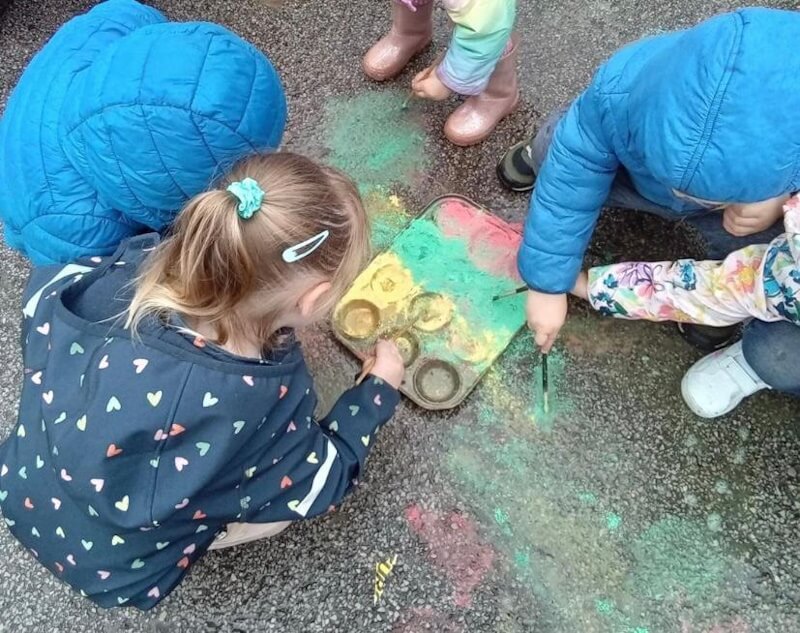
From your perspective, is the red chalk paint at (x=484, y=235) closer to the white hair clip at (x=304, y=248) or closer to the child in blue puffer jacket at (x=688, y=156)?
the child in blue puffer jacket at (x=688, y=156)

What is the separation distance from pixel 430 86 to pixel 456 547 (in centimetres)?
83

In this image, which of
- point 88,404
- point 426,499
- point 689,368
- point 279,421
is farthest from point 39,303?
point 689,368

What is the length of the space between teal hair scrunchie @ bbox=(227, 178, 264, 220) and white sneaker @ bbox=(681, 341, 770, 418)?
2.68ft

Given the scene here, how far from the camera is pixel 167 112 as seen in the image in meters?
0.89

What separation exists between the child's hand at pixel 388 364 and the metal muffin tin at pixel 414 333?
0.06m

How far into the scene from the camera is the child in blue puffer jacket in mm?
764

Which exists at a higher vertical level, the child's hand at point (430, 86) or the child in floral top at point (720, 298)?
the child's hand at point (430, 86)

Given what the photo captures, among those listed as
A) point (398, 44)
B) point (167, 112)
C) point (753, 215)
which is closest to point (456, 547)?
point (753, 215)

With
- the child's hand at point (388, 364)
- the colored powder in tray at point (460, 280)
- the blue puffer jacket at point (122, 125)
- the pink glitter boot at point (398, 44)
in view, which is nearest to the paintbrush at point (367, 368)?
the child's hand at point (388, 364)

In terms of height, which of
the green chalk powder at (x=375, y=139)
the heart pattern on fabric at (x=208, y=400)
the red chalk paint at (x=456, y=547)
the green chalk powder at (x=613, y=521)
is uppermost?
the heart pattern on fabric at (x=208, y=400)

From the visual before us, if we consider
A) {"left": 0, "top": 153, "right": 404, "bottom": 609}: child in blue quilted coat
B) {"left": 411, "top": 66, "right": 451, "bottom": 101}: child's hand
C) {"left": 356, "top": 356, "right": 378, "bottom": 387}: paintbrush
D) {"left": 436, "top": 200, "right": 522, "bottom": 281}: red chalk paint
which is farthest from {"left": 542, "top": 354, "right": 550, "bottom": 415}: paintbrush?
{"left": 411, "top": 66, "right": 451, "bottom": 101}: child's hand

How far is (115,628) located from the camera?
3.79 feet

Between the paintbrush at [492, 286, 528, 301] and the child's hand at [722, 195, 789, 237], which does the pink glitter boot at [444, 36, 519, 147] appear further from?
the child's hand at [722, 195, 789, 237]

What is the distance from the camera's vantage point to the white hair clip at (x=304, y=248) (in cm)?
80
